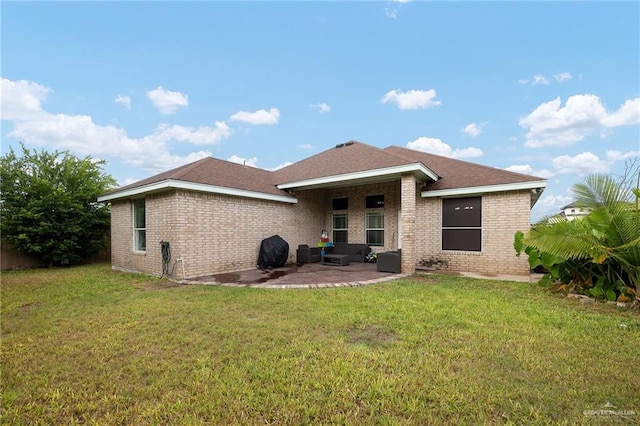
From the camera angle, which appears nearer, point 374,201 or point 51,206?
point 51,206

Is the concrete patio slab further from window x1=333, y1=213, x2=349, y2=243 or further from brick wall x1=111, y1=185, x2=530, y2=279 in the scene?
window x1=333, y1=213, x2=349, y2=243

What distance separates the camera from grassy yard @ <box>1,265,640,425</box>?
7.20ft

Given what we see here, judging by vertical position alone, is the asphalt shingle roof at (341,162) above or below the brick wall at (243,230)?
above

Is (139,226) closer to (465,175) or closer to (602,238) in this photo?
(465,175)

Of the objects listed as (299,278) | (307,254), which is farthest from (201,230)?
(307,254)

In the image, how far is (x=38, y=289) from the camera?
6914 millimetres

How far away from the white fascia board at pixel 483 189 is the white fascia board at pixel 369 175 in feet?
1.82

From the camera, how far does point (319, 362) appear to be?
294cm

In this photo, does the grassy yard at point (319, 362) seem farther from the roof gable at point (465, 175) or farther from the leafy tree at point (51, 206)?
the leafy tree at point (51, 206)

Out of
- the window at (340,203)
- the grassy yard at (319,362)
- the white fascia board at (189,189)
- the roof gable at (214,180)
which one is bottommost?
the grassy yard at (319,362)

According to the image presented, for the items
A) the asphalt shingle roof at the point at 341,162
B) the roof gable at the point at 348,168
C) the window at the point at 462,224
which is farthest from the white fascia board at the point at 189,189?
the window at the point at 462,224

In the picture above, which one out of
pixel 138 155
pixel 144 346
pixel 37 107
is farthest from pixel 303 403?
pixel 138 155

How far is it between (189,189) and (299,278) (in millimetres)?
4114

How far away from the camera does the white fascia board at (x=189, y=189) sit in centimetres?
781
